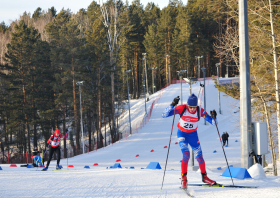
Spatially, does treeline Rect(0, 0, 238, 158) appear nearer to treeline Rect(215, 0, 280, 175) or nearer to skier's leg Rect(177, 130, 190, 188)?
treeline Rect(215, 0, 280, 175)

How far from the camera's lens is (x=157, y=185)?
17.1 feet

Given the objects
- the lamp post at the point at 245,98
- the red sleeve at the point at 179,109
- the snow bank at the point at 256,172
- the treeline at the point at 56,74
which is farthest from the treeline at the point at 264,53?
the treeline at the point at 56,74

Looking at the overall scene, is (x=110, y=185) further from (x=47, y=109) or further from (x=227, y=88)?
(x=47, y=109)

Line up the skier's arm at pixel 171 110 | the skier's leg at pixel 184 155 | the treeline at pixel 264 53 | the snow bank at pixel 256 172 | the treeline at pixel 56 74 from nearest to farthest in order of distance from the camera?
the skier's leg at pixel 184 155
the skier's arm at pixel 171 110
the snow bank at pixel 256 172
the treeline at pixel 264 53
the treeline at pixel 56 74

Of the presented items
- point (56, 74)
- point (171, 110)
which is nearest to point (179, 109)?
point (171, 110)

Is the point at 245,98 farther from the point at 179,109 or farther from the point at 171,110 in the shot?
the point at 171,110

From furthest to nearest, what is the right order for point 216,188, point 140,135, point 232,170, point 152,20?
point 152,20
point 140,135
point 232,170
point 216,188

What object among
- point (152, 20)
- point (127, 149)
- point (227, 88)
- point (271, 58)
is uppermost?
point (152, 20)

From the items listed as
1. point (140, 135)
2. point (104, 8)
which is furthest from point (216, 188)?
point (104, 8)

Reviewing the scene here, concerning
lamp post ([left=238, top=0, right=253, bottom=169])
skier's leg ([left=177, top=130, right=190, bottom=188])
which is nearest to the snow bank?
lamp post ([left=238, top=0, right=253, bottom=169])

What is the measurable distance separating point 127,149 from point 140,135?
6523 millimetres

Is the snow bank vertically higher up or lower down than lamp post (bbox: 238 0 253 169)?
lower down

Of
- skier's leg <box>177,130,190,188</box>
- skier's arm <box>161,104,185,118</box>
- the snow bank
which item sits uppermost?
skier's arm <box>161,104,185,118</box>

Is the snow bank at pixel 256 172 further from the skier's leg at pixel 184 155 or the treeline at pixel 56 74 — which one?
the treeline at pixel 56 74
